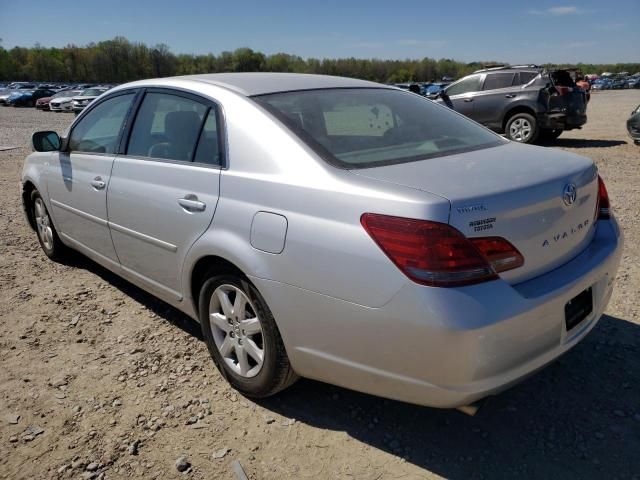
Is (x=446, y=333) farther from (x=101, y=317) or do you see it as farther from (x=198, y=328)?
(x=101, y=317)

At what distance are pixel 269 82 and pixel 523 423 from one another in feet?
7.30

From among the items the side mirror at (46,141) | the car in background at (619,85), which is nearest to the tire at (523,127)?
the side mirror at (46,141)

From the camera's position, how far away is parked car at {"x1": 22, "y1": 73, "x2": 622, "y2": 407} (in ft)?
6.16

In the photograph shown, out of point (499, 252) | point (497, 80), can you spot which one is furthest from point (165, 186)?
point (497, 80)

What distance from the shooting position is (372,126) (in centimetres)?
285

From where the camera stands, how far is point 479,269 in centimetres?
188

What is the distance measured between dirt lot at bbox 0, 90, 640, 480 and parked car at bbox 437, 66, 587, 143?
8.75 meters

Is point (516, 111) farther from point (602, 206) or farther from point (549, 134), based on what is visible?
point (602, 206)

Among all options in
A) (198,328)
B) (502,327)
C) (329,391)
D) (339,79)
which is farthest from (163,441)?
(339,79)

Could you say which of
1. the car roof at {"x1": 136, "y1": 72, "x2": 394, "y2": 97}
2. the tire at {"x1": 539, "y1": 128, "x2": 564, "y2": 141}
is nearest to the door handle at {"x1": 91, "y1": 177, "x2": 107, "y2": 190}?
the car roof at {"x1": 136, "y1": 72, "x2": 394, "y2": 97}

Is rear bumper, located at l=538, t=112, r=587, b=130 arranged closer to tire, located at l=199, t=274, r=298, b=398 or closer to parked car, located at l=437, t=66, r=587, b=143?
parked car, located at l=437, t=66, r=587, b=143

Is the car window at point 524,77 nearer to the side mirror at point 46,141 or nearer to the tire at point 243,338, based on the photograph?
the side mirror at point 46,141

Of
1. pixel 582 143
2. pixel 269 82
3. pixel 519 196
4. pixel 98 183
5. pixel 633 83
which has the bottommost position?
pixel 582 143

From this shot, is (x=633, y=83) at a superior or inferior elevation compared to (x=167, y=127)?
superior
